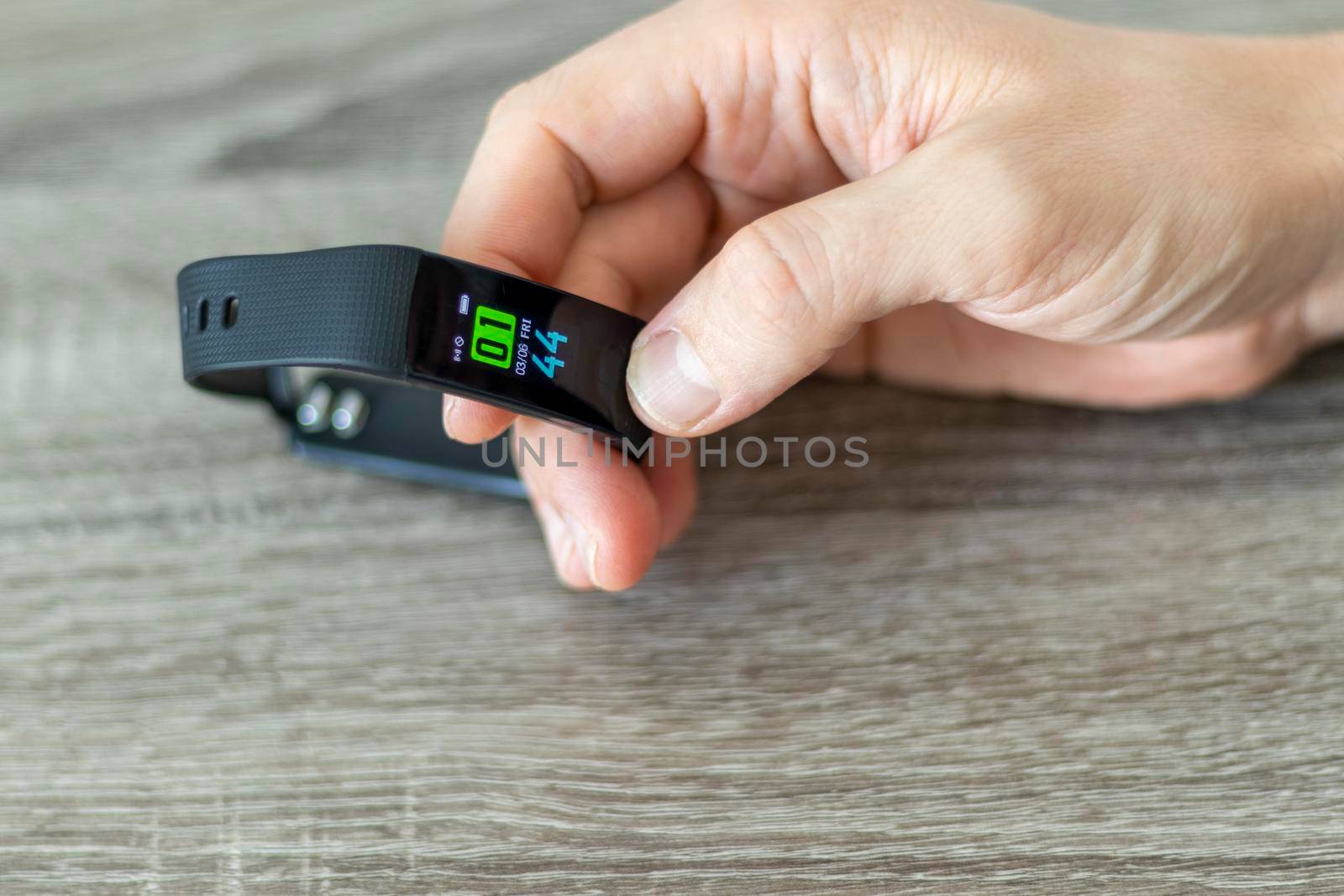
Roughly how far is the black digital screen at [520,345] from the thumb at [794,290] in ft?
0.14

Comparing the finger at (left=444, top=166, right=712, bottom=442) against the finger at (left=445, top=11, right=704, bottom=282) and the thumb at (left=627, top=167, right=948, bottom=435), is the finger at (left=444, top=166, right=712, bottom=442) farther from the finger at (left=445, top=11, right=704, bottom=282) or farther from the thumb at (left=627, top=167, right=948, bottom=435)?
the thumb at (left=627, top=167, right=948, bottom=435)

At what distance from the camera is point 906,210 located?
561 mm

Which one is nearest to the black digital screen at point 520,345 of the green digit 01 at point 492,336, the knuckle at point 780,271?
the green digit 01 at point 492,336

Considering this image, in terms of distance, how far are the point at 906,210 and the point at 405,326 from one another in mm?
303

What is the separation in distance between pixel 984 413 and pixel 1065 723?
0.87 feet

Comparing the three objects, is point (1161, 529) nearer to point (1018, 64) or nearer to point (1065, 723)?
point (1065, 723)

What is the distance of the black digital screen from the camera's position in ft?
1.78

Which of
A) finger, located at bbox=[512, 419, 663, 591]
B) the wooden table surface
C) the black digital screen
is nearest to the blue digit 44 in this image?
the black digital screen

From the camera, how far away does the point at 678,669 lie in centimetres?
70

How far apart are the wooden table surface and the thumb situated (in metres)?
0.21

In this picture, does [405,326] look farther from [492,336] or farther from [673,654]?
[673,654]

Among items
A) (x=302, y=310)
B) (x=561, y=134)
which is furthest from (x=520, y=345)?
(x=561, y=134)

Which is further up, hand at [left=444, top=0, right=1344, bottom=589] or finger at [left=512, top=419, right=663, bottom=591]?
hand at [left=444, top=0, right=1344, bottom=589]

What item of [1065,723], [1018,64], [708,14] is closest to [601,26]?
[708,14]
